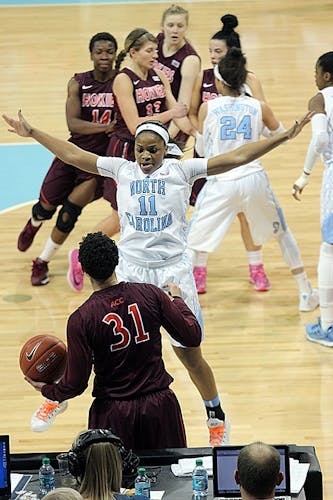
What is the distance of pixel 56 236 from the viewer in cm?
924

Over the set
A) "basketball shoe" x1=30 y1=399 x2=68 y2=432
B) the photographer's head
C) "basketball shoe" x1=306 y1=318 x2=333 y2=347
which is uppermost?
the photographer's head

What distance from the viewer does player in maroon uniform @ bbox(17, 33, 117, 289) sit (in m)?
8.84

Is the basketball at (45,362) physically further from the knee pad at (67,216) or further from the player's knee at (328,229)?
the knee pad at (67,216)

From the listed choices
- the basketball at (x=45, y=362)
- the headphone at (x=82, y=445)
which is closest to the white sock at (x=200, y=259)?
the basketball at (x=45, y=362)

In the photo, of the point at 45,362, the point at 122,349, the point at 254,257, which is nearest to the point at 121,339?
the point at 122,349

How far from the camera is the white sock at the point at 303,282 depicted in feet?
28.0

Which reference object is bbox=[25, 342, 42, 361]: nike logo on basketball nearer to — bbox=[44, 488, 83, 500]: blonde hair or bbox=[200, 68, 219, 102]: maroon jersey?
bbox=[44, 488, 83, 500]: blonde hair

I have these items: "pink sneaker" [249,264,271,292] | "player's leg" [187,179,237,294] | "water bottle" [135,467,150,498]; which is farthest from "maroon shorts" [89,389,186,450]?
"pink sneaker" [249,264,271,292]

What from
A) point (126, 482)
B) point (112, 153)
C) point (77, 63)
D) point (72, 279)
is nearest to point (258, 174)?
point (112, 153)

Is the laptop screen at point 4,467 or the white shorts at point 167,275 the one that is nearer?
the laptop screen at point 4,467

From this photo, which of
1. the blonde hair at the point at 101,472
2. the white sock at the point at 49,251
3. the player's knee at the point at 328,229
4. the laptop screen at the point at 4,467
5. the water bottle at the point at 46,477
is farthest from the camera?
the white sock at the point at 49,251

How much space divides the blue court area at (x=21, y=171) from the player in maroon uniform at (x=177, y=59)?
233 cm

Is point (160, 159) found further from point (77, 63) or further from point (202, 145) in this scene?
point (77, 63)

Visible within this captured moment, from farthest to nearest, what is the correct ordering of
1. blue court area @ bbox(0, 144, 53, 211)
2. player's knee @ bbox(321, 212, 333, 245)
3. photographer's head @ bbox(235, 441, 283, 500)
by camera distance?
blue court area @ bbox(0, 144, 53, 211)
player's knee @ bbox(321, 212, 333, 245)
photographer's head @ bbox(235, 441, 283, 500)
